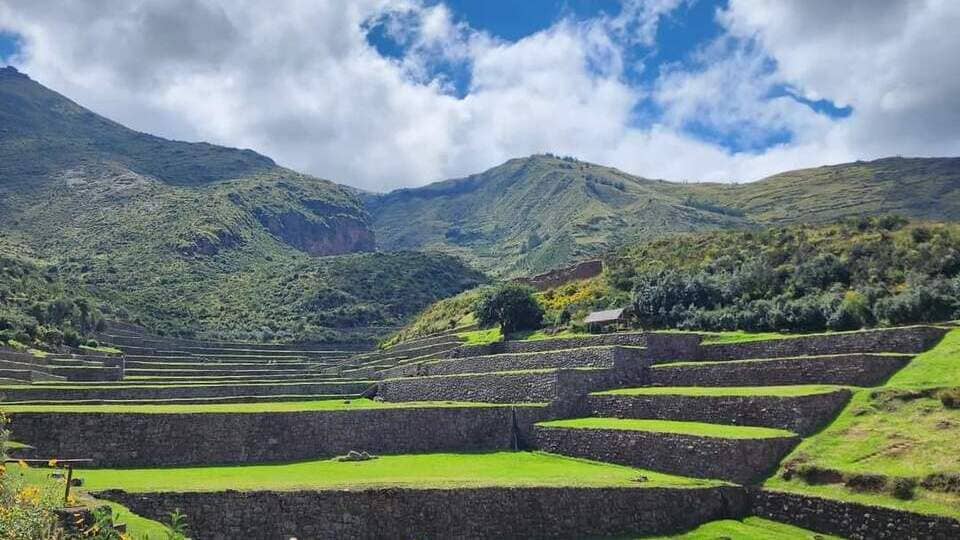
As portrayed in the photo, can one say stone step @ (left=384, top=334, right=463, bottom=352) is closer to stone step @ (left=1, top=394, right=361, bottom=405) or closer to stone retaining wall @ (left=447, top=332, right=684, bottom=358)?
stone retaining wall @ (left=447, top=332, right=684, bottom=358)

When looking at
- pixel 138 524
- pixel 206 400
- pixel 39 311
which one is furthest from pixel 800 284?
pixel 39 311

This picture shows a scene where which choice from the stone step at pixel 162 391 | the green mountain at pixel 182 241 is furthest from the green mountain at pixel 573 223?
the stone step at pixel 162 391

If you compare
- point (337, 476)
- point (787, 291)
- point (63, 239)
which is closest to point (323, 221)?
point (63, 239)

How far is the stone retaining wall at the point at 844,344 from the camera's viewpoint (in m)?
25.3

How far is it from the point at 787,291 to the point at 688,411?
15660 millimetres

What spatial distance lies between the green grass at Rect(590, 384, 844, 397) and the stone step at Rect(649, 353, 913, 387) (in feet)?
1.82

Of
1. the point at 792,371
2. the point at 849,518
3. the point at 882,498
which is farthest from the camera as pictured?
the point at 792,371

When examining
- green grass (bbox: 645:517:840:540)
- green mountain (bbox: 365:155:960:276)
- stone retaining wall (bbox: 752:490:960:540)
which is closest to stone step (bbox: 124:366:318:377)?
green grass (bbox: 645:517:840:540)

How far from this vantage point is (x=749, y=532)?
1838 cm

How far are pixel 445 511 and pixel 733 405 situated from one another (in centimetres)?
1039

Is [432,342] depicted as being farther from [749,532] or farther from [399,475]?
[749,532]

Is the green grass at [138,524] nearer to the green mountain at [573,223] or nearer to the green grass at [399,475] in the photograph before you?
the green grass at [399,475]

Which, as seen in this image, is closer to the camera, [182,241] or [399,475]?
[399,475]

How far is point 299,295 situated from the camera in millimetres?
92938
